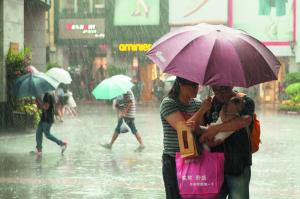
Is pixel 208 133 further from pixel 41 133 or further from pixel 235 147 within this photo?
pixel 41 133

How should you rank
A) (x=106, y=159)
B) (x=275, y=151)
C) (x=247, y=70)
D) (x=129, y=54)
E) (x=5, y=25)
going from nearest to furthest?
(x=247, y=70)
(x=106, y=159)
(x=275, y=151)
(x=5, y=25)
(x=129, y=54)

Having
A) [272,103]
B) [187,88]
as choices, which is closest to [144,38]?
[272,103]

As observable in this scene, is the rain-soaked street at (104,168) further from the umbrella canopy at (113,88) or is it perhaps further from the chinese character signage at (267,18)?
the chinese character signage at (267,18)

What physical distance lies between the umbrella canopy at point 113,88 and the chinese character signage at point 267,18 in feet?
93.6

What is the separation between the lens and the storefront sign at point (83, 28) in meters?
42.6

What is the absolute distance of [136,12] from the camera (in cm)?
Answer: 4272

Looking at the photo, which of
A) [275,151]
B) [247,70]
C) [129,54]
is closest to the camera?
[247,70]

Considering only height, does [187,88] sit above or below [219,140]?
above

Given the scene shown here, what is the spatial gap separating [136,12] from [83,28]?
12.2ft

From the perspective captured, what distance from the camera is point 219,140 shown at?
4.68 m

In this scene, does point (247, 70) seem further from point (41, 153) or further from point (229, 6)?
point (229, 6)

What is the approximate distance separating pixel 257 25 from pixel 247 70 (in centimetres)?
3775

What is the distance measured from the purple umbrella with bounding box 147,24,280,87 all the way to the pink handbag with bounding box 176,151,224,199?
0.58 meters

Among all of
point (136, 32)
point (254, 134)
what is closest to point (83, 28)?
point (136, 32)
